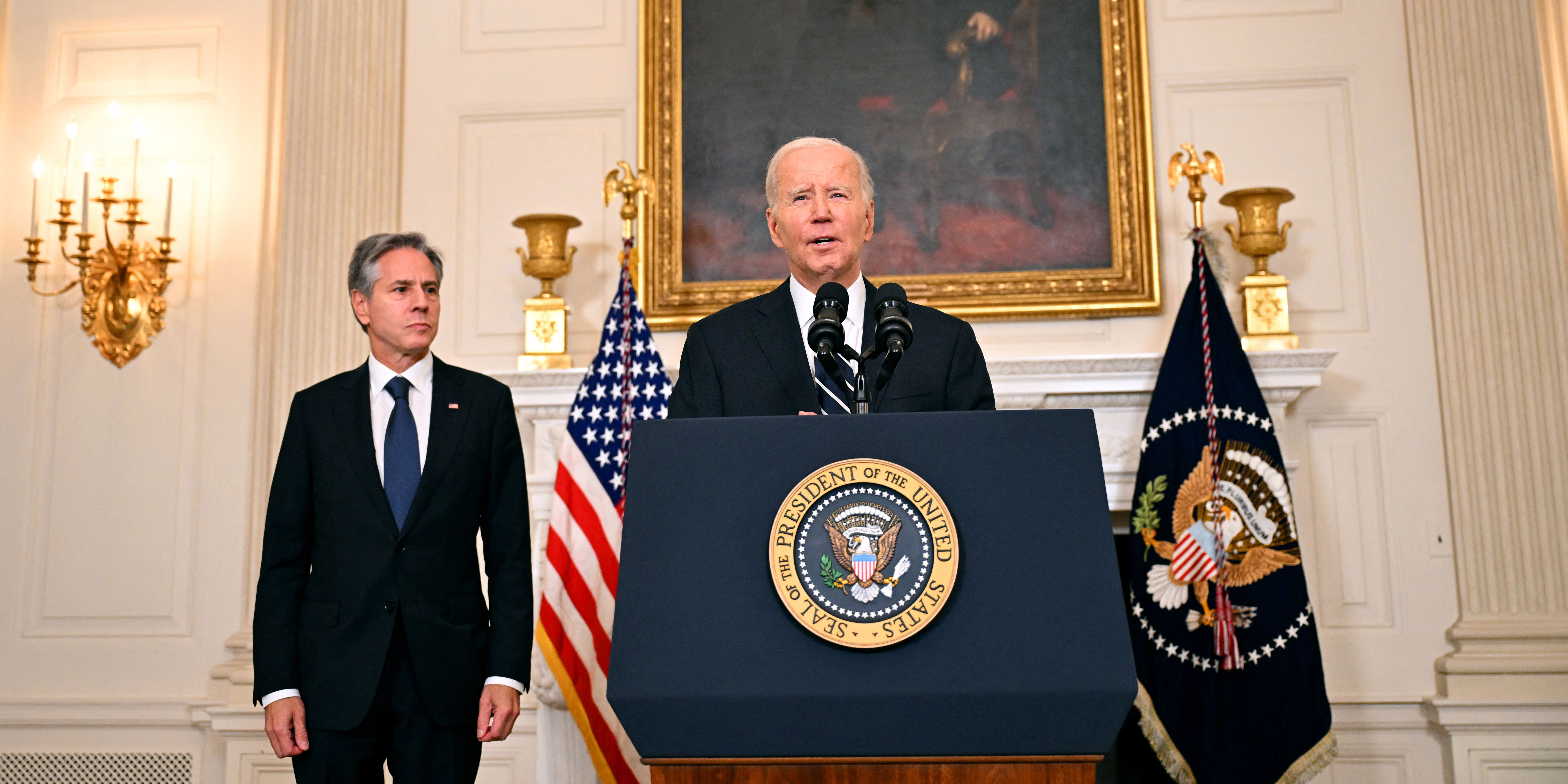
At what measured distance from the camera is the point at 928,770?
1.36 metres

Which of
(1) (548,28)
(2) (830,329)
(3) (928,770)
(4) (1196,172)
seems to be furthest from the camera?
(1) (548,28)

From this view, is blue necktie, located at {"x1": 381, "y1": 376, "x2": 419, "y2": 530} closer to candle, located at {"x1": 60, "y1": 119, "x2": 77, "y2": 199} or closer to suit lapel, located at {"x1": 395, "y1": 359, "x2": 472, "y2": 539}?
suit lapel, located at {"x1": 395, "y1": 359, "x2": 472, "y2": 539}

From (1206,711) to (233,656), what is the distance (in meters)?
3.45

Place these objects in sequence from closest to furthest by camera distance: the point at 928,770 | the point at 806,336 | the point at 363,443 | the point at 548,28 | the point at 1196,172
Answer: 1. the point at 928,770
2. the point at 806,336
3. the point at 363,443
4. the point at 1196,172
5. the point at 548,28

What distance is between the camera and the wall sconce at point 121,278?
15.2 ft

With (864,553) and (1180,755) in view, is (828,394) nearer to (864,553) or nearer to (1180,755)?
(864,553)

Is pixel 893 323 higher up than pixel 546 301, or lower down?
lower down

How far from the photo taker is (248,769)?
429 centimetres

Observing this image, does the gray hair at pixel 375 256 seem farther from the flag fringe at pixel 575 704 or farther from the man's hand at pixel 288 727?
the flag fringe at pixel 575 704

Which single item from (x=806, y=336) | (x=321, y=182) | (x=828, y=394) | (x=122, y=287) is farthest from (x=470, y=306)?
(x=828, y=394)

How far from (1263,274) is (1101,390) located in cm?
72

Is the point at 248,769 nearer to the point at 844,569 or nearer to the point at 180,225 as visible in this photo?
the point at 180,225

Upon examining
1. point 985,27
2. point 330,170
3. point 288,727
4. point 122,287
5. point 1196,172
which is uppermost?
point 985,27

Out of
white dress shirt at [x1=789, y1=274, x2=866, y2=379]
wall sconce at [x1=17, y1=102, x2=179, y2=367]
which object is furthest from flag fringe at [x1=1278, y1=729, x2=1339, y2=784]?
wall sconce at [x1=17, y1=102, x2=179, y2=367]
